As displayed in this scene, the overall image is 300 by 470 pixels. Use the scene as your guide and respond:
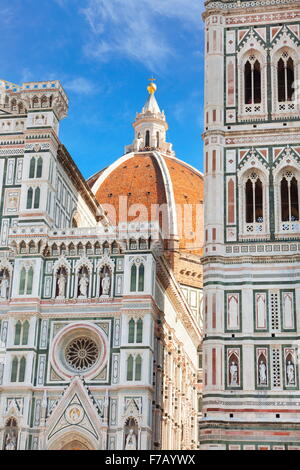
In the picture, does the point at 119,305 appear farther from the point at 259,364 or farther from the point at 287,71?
the point at 287,71

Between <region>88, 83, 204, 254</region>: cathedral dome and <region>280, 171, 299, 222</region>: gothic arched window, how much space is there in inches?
1016

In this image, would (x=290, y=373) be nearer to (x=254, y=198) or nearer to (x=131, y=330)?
(x=131, y=330)

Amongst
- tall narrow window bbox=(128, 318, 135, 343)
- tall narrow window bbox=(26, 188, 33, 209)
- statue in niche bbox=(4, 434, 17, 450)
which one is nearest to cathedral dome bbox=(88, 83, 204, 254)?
tall narrow window bbox=(26, 188, 33, 209)

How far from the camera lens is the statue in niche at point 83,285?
32.9m

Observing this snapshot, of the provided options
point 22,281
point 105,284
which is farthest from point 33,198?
point 105,284

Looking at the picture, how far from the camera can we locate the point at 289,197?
1261 inches

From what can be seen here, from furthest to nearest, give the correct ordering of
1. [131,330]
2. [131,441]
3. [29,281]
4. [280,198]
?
[29,281], [280,198], [131,330], [131,441]

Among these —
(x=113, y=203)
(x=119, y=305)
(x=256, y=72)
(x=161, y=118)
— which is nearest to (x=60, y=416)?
(x=119, y=305)

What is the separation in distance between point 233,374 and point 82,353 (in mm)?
6179

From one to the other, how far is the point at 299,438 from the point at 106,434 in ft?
22.7

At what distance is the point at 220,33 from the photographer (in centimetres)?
3447

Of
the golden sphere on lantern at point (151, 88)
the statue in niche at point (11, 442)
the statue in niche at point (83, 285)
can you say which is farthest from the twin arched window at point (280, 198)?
the golden sphere on lantern at point (151, 88)

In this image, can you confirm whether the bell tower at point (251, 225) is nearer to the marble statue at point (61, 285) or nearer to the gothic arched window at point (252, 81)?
the gothic arched window at point (252, 81)

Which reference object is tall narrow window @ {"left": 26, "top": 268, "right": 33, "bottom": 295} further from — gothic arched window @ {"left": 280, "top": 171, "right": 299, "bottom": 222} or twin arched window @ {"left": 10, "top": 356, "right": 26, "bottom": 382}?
gothic arched window @ {"left": 280, "top": 171, "right": 299, "bottom": 222}
